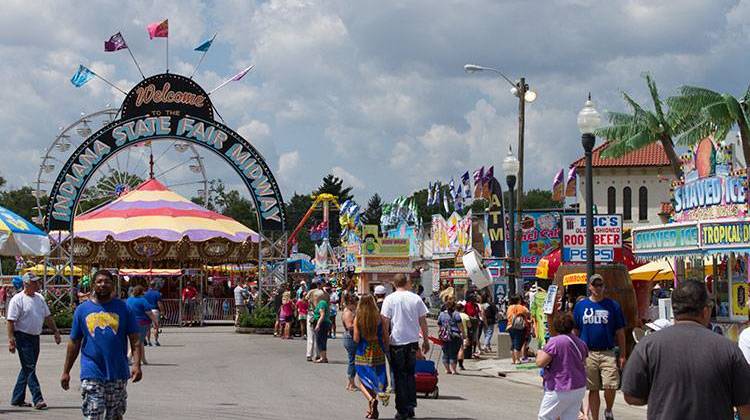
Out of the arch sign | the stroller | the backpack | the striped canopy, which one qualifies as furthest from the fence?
the stroller

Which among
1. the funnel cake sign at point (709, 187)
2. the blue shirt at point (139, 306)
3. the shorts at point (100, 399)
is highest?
the funnel cake sign at point (709, 187)

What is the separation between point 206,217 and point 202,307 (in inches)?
154

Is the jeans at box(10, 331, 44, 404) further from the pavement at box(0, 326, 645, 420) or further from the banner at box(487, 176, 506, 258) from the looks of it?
the banner at box(487, 176, 506, 258)

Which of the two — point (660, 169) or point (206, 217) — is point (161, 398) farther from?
point (660, 169)

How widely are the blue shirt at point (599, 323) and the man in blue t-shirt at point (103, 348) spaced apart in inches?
211

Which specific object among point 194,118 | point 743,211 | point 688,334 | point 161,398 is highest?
point 194,118

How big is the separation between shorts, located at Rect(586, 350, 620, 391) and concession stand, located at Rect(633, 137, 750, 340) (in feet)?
17.2

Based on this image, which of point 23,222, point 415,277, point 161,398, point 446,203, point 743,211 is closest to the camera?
point 161,398

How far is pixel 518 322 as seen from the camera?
23.0 meters

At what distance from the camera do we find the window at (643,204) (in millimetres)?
72244

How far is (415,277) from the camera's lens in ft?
213

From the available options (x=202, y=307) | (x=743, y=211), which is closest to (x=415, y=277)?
(x=202, y=307)

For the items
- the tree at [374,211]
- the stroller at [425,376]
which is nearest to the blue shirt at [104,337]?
the stroller at [425,376]

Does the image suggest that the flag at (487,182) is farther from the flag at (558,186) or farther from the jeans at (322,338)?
the jeans at (322,338)
